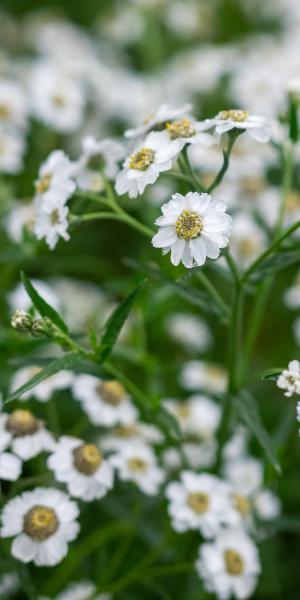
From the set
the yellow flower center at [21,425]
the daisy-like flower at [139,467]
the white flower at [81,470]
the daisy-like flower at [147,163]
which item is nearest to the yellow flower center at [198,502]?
the daisy-like flower at [139,467]

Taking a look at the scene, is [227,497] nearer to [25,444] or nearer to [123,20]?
[25,444]

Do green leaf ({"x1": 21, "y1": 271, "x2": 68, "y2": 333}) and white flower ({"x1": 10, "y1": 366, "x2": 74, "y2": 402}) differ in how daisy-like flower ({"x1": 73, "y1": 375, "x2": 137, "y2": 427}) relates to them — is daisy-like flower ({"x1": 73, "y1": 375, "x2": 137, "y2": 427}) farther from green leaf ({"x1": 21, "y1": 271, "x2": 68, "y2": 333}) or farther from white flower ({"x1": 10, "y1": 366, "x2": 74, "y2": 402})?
green leaf ({"x1": 21, "y1": 271, "x2": 68, "y2": 333})

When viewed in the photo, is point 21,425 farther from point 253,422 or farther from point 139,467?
point 253,422

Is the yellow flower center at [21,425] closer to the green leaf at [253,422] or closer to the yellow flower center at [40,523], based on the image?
the yellow flower center at [40,523]

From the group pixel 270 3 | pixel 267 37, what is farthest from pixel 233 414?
pixel 270 3

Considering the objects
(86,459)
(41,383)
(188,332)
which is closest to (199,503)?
(86,459)

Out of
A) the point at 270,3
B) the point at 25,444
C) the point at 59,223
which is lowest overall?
the point at 25,444
